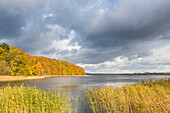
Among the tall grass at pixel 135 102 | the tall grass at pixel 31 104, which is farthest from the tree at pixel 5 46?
the tall grass at pixel 135 102

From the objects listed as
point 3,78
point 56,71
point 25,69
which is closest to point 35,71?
point 25,69

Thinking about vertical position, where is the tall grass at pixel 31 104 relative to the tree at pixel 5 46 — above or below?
below

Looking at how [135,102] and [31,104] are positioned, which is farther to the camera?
[31,104]

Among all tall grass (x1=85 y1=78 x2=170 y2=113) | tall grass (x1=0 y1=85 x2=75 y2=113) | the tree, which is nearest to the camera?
tall grass (x1=85 y1=78 x2=170 y2=113)

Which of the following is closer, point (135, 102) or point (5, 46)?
point (135, 102)

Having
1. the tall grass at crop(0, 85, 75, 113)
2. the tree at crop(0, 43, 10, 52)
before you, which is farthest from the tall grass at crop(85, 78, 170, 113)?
the tree at crop(0, 43, 10, 52)

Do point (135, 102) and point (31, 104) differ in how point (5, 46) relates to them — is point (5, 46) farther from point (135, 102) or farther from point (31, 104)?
point (135, 102)

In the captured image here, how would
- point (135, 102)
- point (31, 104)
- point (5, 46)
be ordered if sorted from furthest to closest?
point (5, 46), point (31, 104), point (135, 102)

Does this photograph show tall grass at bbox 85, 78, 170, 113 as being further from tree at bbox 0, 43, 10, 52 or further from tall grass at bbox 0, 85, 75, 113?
tree at bbox 0, 43, 10, 52

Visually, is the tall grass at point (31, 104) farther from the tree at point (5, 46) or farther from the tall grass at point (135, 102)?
the tree at point (5, 46)

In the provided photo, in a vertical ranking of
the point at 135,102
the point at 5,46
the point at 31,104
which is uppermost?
the point at 5,46

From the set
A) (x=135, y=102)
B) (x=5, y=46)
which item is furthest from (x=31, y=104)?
(x=5, y=46)

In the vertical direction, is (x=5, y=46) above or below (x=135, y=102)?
above

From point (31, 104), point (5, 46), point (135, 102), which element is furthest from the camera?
point (5, 46)
